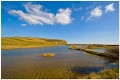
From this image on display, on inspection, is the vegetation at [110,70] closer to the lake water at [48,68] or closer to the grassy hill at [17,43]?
the lake water at [48,68]

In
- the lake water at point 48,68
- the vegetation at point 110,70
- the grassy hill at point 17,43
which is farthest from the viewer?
the grassy hill at point 17,43

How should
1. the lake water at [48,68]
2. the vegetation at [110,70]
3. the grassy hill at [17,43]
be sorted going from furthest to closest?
the grassy hill at [17,43], the lake water at [48,68], the vegetation at [110,70]

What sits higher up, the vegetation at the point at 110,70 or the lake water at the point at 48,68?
the vegetation at the point at 110,70

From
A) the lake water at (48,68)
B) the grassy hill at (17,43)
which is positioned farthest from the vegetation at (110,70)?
the grassy hill at (17,43)

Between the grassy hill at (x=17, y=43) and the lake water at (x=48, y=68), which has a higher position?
the grassy hill at (x=17, y=43)

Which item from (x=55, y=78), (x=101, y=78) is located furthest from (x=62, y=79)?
(x=101, y=78)

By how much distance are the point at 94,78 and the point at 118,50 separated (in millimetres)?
11581

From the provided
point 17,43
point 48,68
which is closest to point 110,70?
point 48,68

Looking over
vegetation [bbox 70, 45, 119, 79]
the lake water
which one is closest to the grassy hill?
the lake water

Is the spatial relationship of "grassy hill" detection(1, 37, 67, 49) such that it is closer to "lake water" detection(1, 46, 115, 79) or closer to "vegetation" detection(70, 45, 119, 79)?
"lake water" detection(1, 46, 115, 79)

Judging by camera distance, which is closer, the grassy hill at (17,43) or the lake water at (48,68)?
the lake water at (48,68)

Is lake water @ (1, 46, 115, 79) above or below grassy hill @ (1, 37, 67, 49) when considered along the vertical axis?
below

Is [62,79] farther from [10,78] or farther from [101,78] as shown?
[10,78]

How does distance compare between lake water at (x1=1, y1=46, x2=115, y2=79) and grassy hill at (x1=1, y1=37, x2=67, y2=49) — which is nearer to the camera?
lake water at (x1=1, y1=46, x2=115, y2=79)
